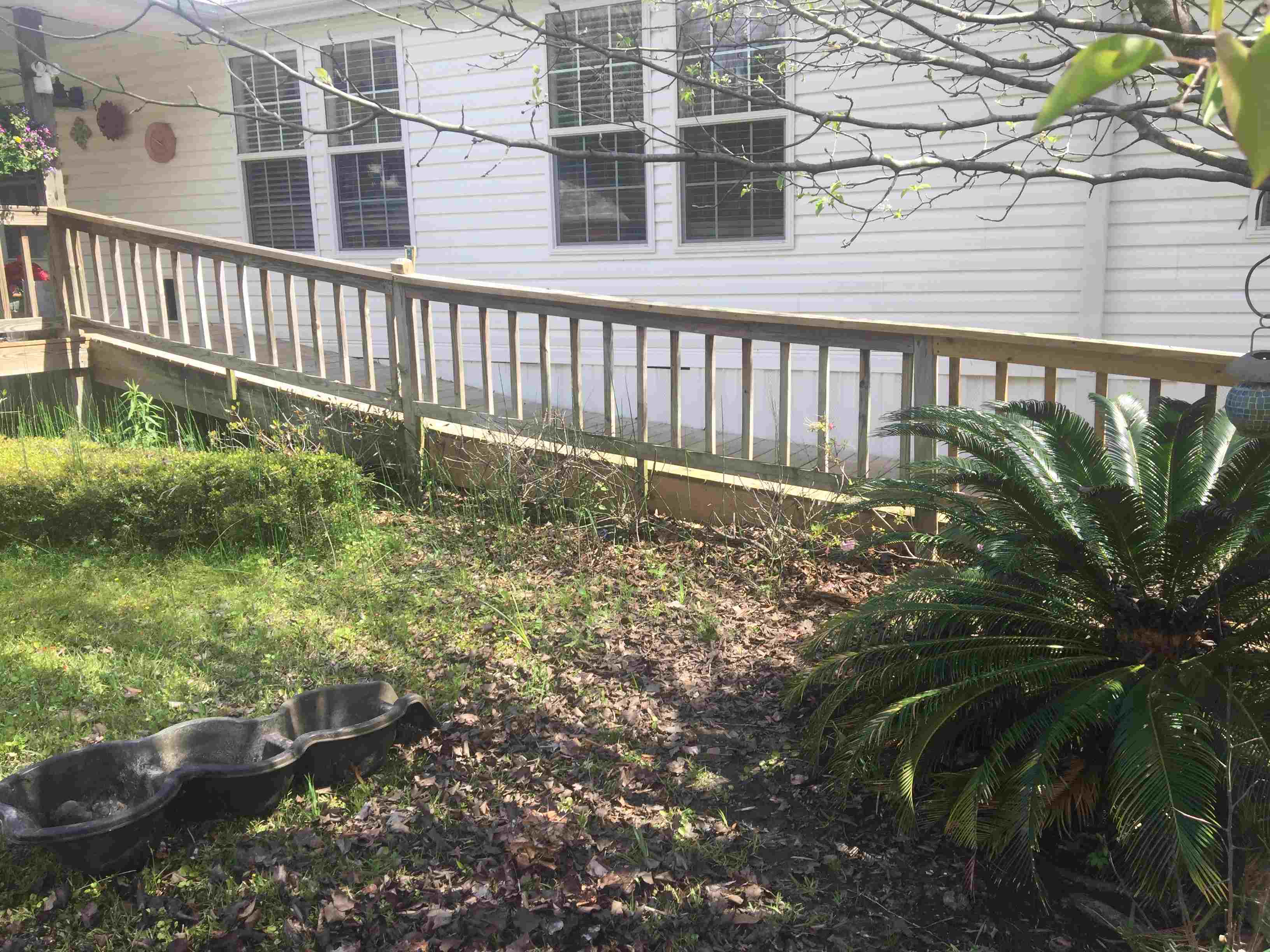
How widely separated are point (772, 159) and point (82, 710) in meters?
5.90

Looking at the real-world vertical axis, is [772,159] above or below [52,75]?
below

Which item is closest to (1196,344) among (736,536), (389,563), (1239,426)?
(736,536)

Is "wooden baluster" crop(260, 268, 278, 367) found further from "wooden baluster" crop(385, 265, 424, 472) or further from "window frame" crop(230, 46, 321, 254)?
"window frame" crop(230, 46, 321, 254)

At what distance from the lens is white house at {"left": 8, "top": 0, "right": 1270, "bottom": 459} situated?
20.9 feet

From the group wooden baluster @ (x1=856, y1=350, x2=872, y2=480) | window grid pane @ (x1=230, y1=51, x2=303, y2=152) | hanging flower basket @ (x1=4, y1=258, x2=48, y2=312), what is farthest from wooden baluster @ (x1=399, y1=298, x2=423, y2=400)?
hanging flower basket @ (x1=4, y1=258, x2=48, y2=312)

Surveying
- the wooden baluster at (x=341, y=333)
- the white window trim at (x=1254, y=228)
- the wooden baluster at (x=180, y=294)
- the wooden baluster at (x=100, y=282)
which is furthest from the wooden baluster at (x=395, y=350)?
the white window trim at (x=1254, y=228)

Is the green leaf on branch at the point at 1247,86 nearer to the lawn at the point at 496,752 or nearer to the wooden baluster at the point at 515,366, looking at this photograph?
the lawn at the point at 496,752

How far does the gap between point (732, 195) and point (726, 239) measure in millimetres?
380

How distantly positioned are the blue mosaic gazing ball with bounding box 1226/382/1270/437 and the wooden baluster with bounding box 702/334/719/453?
9.02 ft

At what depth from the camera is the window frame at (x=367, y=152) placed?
890 cm

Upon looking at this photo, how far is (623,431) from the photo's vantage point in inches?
222

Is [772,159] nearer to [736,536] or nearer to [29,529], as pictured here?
[736,536]

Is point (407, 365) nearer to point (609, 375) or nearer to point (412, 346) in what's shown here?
point (412, 346)

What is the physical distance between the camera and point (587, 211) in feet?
27.5
